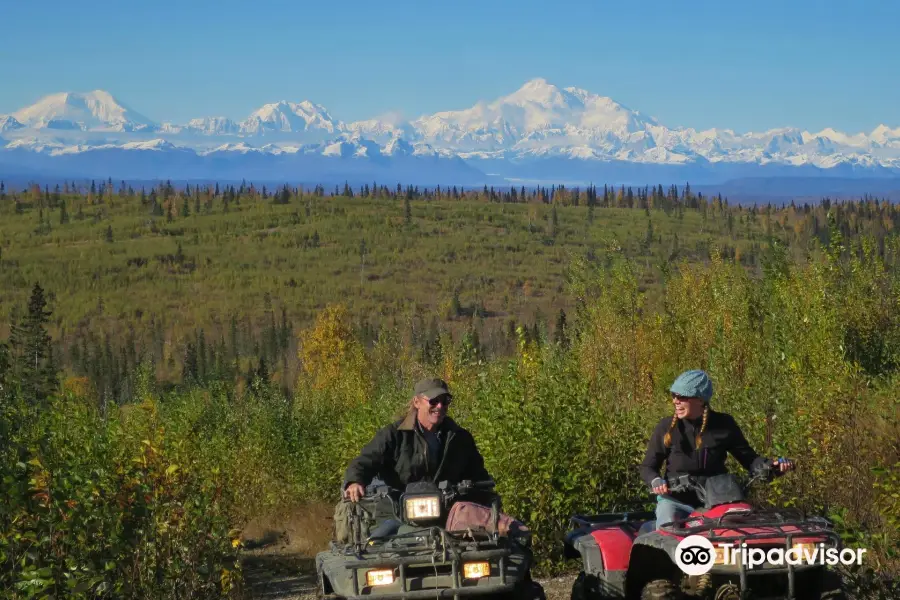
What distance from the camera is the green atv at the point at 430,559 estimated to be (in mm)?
8867

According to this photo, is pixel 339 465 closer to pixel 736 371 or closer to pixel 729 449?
pixel 736 371

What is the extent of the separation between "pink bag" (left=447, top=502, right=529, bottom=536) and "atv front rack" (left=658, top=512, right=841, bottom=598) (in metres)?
1.22

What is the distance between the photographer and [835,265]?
1163 inches

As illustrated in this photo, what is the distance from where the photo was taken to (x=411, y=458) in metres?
10.4

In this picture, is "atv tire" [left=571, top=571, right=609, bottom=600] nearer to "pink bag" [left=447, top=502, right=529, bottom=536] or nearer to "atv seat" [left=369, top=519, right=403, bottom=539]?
"pink bag" [left=447, top=502, right=529, bottom=536]

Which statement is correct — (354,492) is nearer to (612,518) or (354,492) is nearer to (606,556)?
(606,556)

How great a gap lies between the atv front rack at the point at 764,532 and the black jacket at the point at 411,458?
198 centimetres

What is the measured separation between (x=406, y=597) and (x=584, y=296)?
26.4 meters

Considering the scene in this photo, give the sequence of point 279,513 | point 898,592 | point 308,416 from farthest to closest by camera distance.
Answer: point 308,416 < point 279,513 < point 898,592

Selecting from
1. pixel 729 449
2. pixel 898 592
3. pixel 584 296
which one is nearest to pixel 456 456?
pixel 729 449

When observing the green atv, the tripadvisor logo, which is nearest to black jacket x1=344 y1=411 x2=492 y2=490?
the green atv

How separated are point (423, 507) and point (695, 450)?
2.43 meters

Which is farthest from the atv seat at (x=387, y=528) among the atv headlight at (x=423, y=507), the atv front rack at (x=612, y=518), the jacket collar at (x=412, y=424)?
the atv front rack at (x=612, y=518)

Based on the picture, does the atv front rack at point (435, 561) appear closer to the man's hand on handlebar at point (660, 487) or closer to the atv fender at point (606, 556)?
the atv fender at point (606, 556)
